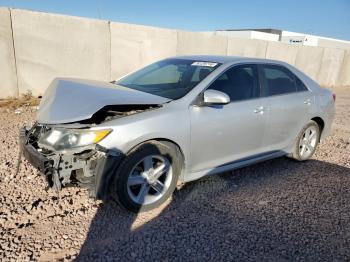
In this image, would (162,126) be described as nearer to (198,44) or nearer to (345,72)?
(198,44)

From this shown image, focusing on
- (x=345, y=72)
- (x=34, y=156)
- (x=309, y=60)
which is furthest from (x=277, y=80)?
(x=345, y=72)

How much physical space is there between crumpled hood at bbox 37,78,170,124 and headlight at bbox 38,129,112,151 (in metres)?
0.12

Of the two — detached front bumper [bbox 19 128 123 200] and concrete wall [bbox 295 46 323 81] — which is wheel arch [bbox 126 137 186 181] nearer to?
detached front bumper [bbox 19 128 123 200]

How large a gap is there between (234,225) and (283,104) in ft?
6.56

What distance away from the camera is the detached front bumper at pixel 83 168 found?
2814mm

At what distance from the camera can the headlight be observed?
2.88 meters

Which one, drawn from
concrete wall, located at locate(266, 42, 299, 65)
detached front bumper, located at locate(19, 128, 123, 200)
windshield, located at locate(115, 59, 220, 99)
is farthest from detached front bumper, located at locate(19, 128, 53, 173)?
concrete wall, located at locate(266, 42, 299, 65)

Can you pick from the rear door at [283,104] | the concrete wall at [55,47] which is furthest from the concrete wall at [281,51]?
the rear door at [283,104]

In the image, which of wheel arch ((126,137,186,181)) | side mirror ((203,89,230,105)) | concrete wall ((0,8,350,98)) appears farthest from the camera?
concrete wall ((0,8,350,98))

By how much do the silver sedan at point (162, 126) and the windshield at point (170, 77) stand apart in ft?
0.05

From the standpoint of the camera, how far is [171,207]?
11.2ft

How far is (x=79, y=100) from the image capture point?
311 centimetres

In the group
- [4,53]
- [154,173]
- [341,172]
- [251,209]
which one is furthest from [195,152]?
[4,53]

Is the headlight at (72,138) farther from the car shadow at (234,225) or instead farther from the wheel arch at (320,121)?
the wheel arch at (320,121)
